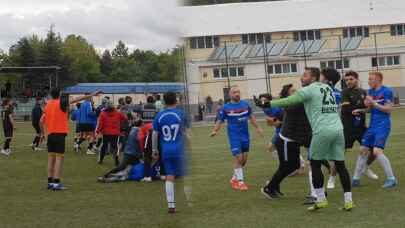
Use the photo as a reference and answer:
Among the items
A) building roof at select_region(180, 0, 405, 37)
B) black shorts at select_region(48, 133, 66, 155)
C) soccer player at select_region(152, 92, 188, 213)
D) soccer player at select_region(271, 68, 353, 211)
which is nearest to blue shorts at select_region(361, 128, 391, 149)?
soccer player at select_region(271, 68, 353, 211)

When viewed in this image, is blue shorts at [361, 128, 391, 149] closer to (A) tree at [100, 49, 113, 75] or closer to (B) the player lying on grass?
(B) the player lying on grass

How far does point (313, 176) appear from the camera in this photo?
22.9 feet

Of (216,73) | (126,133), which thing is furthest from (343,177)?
(216,73)

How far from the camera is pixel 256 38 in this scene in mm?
46906

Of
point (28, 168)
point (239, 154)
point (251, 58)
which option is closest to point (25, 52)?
point (28, 168)

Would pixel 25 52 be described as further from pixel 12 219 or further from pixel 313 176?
pixel 313 176

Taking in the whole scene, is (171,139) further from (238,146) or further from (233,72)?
(233,72)

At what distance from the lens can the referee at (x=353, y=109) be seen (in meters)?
8.84

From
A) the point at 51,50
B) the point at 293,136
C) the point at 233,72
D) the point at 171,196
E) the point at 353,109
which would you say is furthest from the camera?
the point at 233,72

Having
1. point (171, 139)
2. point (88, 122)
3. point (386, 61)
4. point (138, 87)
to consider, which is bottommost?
point (171, 139)

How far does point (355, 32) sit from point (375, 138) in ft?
135

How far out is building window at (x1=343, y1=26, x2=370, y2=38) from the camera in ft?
157

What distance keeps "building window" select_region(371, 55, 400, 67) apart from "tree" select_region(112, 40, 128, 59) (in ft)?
131

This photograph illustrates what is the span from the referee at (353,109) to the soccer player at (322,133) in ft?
5.90
